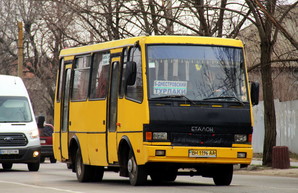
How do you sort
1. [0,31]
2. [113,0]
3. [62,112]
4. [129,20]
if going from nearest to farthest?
[62,112] < [113,0] < [129,20] < [0,31]

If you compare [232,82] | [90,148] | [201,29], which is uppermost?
[201,29]

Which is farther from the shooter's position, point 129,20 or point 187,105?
point 129,20

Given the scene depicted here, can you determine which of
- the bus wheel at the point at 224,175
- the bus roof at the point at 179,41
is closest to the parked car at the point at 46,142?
the bus roof at the point at 179,41

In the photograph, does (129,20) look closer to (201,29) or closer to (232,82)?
(201,29)

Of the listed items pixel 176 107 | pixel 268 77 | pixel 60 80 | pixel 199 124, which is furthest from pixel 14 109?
pixel 199 124

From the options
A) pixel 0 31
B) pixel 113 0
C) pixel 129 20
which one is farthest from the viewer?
pixel 0 31

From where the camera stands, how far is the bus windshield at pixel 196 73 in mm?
17438

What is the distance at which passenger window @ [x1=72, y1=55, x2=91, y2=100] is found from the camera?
20.4m

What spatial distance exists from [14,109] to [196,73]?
10.9m

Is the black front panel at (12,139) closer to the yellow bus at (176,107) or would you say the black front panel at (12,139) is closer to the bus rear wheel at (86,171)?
the bus rear wheel at (86,171)

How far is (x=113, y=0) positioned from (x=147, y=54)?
35.9 feet

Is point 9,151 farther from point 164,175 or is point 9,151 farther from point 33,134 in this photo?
point 164,175

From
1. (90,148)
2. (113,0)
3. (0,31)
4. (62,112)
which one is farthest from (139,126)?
(0,31)

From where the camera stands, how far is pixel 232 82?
58.6 ft
